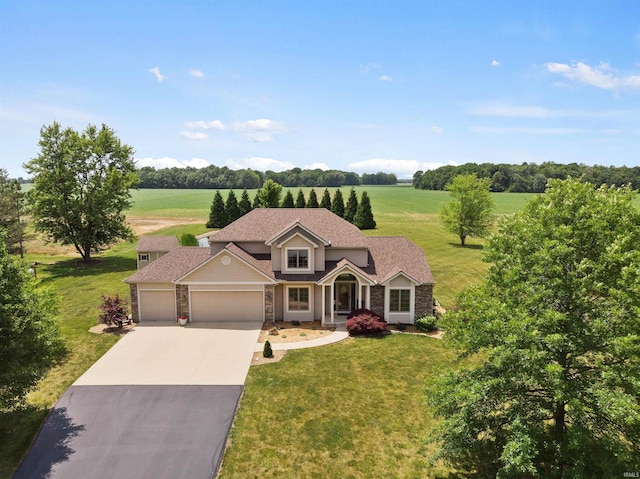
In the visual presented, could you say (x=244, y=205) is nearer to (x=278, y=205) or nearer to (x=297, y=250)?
(x=278, y=205)

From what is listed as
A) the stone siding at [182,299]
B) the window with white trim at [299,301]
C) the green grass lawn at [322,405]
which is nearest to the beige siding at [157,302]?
the stone siding at [182,299]

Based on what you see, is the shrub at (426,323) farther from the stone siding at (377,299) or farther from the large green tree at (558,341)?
the large green tree at (558,341)

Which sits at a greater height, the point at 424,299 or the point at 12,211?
the point at 12,211

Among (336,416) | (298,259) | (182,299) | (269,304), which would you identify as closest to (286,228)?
(298,259)

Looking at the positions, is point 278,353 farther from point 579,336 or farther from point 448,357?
point 579,336

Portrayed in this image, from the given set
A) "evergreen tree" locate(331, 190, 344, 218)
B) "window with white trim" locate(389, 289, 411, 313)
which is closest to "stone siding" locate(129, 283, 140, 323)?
"window with white trim" locate(389, 289, 411, 313)

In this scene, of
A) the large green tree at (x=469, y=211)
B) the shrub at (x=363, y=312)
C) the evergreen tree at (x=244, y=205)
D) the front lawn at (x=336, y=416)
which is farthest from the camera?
the evergreen tree at (x=244, y=205)
